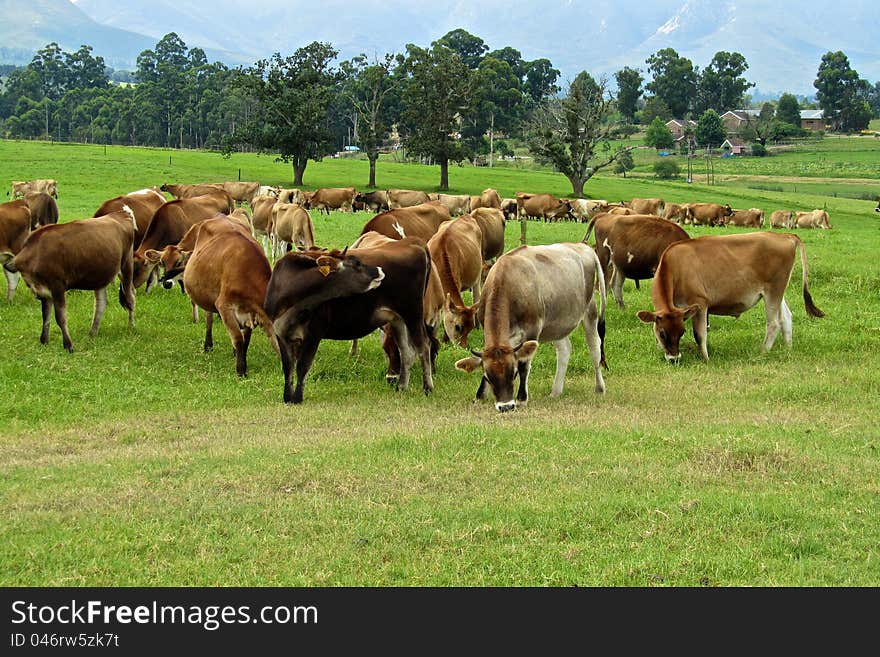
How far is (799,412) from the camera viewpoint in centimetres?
1237

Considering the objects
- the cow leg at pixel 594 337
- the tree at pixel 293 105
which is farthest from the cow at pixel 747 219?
the cow leg at pixel 594 337

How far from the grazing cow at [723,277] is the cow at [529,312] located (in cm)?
263

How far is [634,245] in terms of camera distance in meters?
20.0

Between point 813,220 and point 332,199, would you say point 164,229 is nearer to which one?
point 332,199

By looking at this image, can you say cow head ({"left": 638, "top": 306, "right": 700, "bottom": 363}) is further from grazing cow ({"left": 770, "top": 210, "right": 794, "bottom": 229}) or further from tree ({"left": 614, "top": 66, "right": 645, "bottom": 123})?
tree ({"left": 614, "top": 66, "right": 645, "bottom": 123})

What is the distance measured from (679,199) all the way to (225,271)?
55389 mm

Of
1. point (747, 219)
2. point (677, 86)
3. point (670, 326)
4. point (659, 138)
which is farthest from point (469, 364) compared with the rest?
point (677, 86)

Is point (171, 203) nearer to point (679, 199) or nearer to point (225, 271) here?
point (225, 271)

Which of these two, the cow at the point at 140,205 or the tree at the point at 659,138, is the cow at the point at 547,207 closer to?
the cow at the point at 140,205

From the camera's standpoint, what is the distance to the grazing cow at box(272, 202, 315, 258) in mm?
24422

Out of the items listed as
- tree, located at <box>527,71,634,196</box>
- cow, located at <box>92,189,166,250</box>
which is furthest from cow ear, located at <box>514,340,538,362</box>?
tree, located at <box>527,71,634,196</box>

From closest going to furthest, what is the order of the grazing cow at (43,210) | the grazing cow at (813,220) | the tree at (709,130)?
the grazing cow at (43,210)
the grazing cow at (813,220)
the tree at (709,130)

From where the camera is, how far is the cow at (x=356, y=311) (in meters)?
13.1

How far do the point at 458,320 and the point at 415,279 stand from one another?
1105mm
